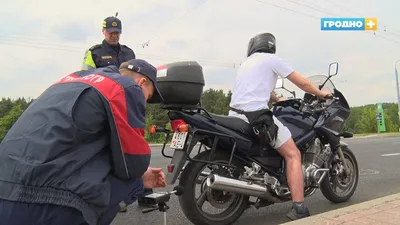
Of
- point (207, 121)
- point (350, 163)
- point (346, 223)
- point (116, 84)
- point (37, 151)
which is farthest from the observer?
point (350, 163)

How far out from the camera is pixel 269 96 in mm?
3955

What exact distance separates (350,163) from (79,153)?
4184mm

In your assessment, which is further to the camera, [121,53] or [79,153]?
[121,53]

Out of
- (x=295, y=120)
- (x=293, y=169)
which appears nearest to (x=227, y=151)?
(x=293, y=169)

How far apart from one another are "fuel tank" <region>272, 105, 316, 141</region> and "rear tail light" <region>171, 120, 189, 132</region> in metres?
1.32

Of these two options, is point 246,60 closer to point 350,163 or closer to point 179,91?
point 179,91

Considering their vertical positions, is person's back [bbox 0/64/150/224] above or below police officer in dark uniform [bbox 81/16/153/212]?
below

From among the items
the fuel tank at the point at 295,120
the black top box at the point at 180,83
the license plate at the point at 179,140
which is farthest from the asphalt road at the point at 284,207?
the black top box at the point at 180,83

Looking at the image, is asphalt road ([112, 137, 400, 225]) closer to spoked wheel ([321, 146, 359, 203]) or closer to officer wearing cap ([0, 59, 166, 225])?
spoked wheel ([321, 146, 359, 203])

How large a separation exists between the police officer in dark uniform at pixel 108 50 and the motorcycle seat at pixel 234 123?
141 cm

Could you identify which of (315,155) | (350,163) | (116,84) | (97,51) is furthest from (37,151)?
(350,163)

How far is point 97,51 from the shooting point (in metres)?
4.38

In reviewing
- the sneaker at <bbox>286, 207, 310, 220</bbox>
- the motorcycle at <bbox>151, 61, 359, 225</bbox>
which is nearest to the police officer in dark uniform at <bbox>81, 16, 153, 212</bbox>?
the motorcycle at <bbox>151, 61, 359, 225</bbox>

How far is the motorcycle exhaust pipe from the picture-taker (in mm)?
3471
